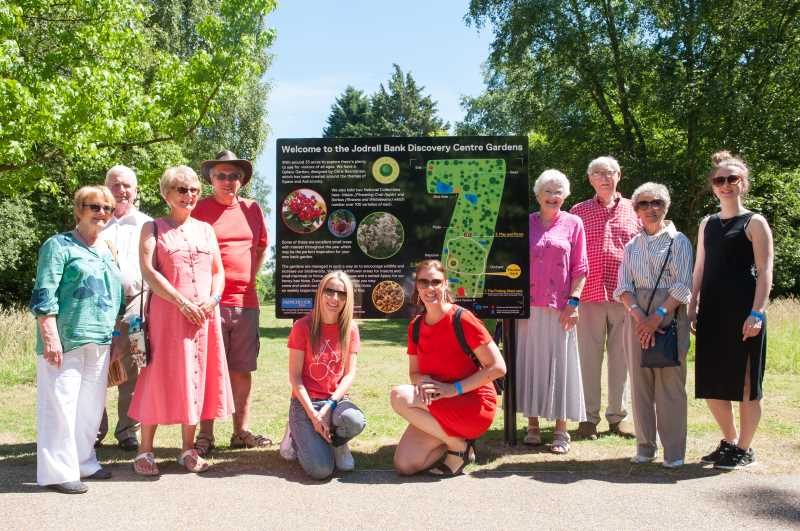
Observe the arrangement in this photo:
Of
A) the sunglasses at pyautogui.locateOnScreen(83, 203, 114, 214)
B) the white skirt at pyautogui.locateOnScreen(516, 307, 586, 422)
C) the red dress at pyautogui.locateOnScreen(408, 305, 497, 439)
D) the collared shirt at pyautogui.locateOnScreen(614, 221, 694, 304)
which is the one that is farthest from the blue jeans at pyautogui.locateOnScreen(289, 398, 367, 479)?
the collared shirt at pyautogui.locateOnScreen(614, 221, 694, 304)

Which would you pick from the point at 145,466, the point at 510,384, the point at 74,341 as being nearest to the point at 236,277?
the point at 74,341

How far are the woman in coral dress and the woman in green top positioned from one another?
11.5 inches

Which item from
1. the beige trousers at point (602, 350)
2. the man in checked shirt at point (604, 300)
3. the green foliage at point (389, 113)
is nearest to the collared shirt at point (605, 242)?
the man in checked shirt at point (604, 300)

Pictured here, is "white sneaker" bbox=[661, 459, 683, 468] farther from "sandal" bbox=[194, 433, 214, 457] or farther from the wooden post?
"sandal" bbox=[194, 433, 214, 457]

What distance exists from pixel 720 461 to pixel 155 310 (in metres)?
4.20

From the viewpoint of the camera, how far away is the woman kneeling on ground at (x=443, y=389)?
5004mm

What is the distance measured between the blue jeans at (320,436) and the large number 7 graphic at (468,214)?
149cm

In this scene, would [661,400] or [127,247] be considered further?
[127,247]

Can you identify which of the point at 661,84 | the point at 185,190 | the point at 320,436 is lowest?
the point at 320,436

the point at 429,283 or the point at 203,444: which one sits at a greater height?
the point at 429,283

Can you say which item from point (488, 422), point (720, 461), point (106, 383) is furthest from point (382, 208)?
point (720, 461)

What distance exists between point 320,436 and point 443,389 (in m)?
0.94

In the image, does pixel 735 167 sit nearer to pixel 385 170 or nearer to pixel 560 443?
pixel 560 443

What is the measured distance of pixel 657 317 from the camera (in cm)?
520
